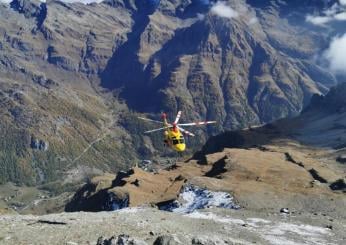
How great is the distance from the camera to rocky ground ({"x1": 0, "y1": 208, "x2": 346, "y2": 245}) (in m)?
49.9

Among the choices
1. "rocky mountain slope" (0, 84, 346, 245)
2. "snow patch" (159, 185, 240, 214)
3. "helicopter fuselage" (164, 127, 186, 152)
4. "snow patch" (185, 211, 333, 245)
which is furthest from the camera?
"helicopter fuselage" (164, 127, 186, 152)

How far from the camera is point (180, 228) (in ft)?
197

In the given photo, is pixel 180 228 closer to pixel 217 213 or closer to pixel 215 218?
pixel 215 218

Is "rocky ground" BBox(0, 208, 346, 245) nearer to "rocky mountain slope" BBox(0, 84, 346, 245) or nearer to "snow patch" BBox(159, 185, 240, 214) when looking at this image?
"rocky mountain slope" BBox(0, 84, 346, 245)

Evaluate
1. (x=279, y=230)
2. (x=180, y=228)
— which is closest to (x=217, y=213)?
(x=279, y=230)

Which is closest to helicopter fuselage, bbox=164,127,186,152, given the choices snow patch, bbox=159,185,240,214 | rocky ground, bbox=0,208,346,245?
snow patch, bbox=159,185,240,214

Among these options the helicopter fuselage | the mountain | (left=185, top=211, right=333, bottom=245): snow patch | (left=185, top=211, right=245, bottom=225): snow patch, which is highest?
(left=185, top=211, right=333, bottom=245): snow patch

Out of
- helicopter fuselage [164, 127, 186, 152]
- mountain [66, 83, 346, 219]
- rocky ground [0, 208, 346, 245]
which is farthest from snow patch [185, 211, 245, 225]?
helicopter fuselage [164, 127, 186, 152]

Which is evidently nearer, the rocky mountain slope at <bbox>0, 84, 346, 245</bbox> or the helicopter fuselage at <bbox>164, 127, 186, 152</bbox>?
the rocky mountain slope at <bbox>0, 84, 346, 245</bbox>

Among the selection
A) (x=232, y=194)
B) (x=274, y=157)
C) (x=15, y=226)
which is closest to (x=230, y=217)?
(x=232, y=194)

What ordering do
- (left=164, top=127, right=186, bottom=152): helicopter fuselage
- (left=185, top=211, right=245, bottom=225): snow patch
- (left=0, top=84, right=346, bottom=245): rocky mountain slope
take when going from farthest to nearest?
(left=164, top=127, right=186, bottom=152): helicopter fuselage → (left=185, top=211, right=245, bottom=225): snow patch → (left=0, top=84, right=346, bottom=245): rocky mountain slope

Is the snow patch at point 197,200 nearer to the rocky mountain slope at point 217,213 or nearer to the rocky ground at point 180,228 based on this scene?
the rocky mountain slope at point 217,213

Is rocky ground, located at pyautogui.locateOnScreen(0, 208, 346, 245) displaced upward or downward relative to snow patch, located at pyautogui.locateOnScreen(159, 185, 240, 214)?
upward

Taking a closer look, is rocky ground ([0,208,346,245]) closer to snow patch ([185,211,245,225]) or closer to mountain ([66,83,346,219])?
snow patch ([185,211,245,225])
